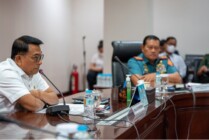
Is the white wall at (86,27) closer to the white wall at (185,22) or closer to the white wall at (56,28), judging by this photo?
the white wall at (56,28)

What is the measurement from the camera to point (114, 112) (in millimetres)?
A: 1664

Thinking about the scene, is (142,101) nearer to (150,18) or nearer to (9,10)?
(150,18)

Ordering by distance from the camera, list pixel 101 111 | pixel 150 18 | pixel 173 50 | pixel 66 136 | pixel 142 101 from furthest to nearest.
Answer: pixel 173 50, pixel 150 18, pixel 142 101, pixel 101 111, pixel 66 136

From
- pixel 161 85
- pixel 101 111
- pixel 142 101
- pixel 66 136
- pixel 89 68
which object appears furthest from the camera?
pixel 89 68

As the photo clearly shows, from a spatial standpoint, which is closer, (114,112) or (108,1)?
(114,112)

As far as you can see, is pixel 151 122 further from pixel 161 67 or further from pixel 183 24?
pixel 183 24

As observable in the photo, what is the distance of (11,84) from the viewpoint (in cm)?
176

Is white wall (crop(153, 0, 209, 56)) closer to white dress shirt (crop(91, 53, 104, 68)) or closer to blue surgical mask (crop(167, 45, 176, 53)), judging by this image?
blue surgical mask (crop(167, 45, 176, 53))

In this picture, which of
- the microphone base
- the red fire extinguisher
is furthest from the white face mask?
the microphone base

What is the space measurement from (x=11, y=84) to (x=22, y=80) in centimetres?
10

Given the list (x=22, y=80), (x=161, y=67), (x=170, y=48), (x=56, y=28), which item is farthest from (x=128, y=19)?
(x=22, y=80)

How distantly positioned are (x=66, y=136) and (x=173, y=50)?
4436 millimetres

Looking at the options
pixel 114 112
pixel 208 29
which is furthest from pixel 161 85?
pixel 208 29

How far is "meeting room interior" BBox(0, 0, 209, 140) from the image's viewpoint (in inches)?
58.7
